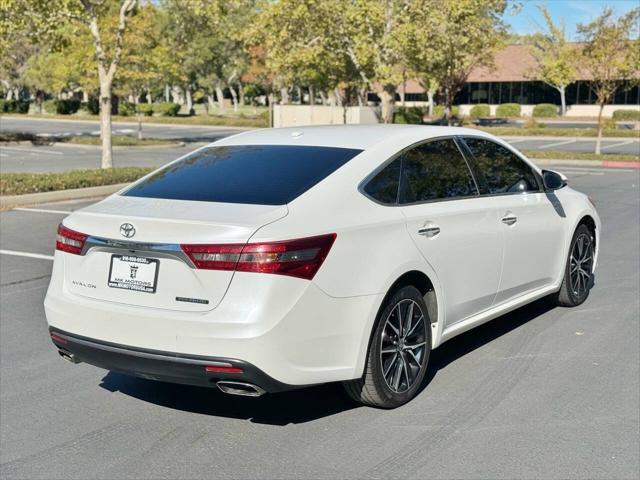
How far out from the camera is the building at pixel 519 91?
63.8 meters

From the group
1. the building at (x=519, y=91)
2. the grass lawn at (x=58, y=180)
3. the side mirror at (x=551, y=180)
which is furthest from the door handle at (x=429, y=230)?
the building at (x=519, y=91)

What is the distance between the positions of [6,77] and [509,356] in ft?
250

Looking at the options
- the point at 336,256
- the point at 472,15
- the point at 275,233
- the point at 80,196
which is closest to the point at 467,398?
the point at 336,256

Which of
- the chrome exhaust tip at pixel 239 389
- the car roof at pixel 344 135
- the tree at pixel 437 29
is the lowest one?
the chrome exhaust tip at pixel 239 389

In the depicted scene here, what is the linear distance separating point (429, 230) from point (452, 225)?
0.32 meters

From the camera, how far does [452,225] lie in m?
5.23

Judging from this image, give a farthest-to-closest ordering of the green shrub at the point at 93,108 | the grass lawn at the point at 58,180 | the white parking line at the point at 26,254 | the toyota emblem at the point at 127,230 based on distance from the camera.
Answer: the green shrub at the point at 93,108 → the grass lawn at the point at 58,180 → the white parking line at the point at 26,254 → the toyota emblem at the point at 127,230

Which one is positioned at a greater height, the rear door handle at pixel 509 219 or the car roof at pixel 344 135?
the car roof at pixel 344 135

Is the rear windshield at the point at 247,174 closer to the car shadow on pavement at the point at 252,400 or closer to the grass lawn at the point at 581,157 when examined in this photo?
the car shadow on pavement at the point at 252,400

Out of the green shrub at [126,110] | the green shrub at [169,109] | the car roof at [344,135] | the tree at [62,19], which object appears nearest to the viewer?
the car roof at [344,135]

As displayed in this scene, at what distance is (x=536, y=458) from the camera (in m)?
4.18

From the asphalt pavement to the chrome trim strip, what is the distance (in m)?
1.05

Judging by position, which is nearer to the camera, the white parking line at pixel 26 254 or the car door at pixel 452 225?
the car door at pixel 452 225

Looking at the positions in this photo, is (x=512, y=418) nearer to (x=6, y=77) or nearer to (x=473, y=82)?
(x=473, y=82)
